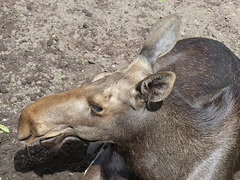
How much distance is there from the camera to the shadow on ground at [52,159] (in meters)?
4.92

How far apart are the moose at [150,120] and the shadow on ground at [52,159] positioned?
1.51ft

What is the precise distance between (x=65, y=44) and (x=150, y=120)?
3.00 metres

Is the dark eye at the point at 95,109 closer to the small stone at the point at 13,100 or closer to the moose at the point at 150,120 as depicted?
the moose at the point at 150,120

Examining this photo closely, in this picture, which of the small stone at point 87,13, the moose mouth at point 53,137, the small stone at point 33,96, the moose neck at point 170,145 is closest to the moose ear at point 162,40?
the moose neck at point 170,145

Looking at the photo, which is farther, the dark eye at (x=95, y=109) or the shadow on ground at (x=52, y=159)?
the shadow on ground at (x=52, y=159)

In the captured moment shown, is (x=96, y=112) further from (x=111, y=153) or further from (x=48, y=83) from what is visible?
(x=48, y=83)

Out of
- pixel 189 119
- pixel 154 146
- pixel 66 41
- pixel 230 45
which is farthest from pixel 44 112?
pixel 230 45

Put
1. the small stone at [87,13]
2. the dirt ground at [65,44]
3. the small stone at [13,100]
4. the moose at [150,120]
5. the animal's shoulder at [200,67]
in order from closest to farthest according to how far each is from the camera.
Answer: the moose at [150,120] < the animal's shoulder at [200,67] < the dirt ground at [65,44] < the small stone at [13,100] < the small stone at [87,13]

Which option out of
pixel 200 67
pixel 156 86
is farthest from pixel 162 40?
pixel 200 67

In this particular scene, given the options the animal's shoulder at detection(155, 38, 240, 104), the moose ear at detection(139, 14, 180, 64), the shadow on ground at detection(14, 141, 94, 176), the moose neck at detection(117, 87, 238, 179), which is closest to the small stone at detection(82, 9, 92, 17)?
the animal's shoulder at detection(155, 38, 240, 104)

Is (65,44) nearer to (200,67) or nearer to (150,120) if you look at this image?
(200,67)

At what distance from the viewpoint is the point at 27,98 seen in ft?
18.0

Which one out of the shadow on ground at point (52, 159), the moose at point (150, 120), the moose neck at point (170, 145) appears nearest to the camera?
the moose at point (150, 120)

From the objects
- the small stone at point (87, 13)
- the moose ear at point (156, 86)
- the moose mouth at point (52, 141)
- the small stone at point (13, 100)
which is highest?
the moose ear at point (156, 86)
